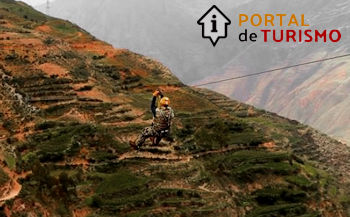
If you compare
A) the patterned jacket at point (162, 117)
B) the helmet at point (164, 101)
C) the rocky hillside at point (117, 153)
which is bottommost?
the rocky hillside at point (117, 153)

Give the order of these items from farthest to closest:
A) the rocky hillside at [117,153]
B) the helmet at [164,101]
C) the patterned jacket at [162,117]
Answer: the rocky hillside at [117,153] → the patterned jacket at [162,117] → the helmet at [164,101]

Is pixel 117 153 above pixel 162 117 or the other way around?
the other way around

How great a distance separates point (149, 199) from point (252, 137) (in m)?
25.2

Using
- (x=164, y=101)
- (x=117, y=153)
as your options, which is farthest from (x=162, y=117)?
(x=117, y=153)

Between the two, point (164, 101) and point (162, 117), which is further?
point (162, 117)

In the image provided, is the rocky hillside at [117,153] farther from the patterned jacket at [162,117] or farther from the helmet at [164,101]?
the helmet at [164,101]

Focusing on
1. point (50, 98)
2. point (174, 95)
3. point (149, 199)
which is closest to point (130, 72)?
point (174, 95)

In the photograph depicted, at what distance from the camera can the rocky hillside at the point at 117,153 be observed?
4866 cm

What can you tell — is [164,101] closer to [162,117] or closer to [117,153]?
[162,117]

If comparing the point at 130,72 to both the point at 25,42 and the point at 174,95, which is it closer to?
the point at 174,95

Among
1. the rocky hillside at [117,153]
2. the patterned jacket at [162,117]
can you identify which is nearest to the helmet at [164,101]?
the patterned jacket at [162,117]

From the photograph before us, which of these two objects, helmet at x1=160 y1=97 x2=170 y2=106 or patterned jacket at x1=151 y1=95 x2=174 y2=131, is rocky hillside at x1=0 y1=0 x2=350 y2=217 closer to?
patterned jacket at x1=151 y1=95 x2=174 y2=131

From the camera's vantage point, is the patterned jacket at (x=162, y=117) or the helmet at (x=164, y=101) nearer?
the helmet at (x=164, y=101)

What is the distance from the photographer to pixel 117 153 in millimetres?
56125
